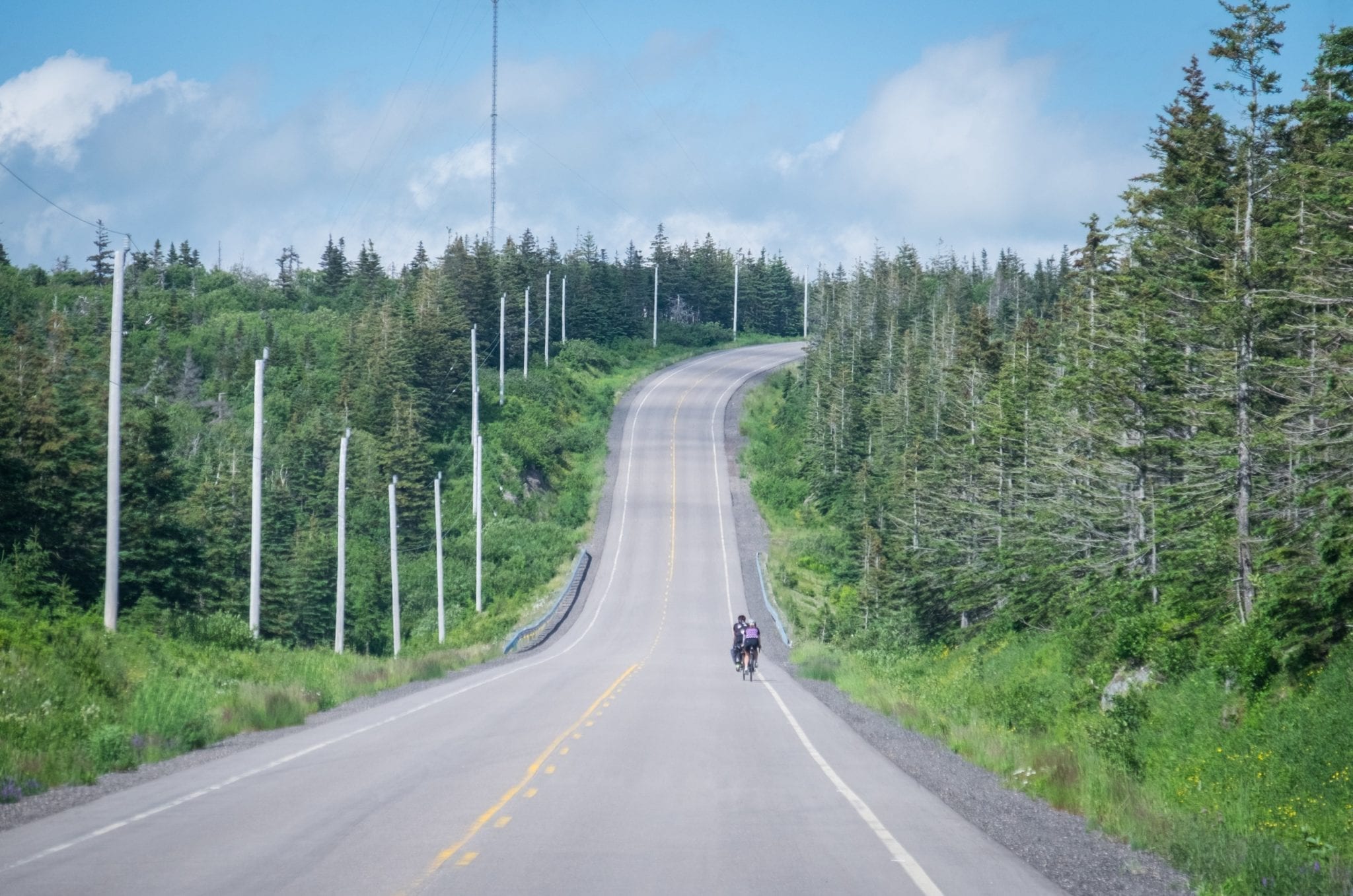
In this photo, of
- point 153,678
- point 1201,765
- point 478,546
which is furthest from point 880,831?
point 478,546

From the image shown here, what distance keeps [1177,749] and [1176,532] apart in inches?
410

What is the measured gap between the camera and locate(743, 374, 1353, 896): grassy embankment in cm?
1058

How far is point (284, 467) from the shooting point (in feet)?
278

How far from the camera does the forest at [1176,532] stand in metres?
14.0

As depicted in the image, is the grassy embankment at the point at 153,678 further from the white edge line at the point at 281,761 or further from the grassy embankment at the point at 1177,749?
the grassy embankment at the point at 1177,749

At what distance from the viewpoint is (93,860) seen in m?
9.76

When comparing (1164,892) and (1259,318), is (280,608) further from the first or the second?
(1164,892)

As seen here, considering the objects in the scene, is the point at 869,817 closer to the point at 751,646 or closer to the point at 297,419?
the point at 751,646

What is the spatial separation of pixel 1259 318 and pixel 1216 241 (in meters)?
8.82

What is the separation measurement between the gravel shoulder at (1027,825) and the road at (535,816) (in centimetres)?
33

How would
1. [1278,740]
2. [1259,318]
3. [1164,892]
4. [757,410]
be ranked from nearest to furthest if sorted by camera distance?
[1164,892]
[1278,740]
[1259,318]
[757,410]

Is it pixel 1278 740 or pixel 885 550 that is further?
pixel 885 550

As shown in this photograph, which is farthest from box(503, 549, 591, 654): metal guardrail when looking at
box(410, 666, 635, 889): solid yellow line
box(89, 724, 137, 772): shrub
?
box(89, 724, 137, 772): shrub

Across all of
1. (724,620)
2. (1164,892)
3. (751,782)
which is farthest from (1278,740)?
(724,620)
